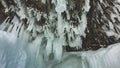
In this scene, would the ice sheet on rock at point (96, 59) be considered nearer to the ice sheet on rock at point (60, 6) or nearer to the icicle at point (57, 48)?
the icicle at point (57, 48)

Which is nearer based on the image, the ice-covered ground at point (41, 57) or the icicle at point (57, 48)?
the ice-covered ground at point (41, 57)

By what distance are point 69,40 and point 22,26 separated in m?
0.54

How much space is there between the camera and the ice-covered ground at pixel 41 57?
246 centimetres

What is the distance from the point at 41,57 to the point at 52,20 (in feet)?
1.37

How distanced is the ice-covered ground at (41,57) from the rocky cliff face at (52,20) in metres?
0.10

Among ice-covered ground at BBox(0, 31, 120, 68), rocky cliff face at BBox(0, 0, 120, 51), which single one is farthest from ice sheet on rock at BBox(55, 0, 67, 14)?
ice-covered ground at BBox(0, 31, 120, 68)

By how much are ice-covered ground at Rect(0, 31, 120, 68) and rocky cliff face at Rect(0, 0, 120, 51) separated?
0.33 feet

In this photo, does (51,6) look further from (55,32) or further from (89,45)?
(89,45)

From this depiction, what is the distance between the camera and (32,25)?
265 cm

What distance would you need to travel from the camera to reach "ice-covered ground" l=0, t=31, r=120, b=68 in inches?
97.0

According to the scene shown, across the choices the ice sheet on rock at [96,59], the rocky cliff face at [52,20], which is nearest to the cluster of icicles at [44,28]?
the rocky cliff face at [52,20]

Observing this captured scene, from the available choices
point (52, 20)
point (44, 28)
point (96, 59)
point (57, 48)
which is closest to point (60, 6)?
point (52, 20)

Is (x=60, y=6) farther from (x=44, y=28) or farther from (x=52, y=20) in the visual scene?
(x=44, y=28)

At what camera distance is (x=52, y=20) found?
262 cm
